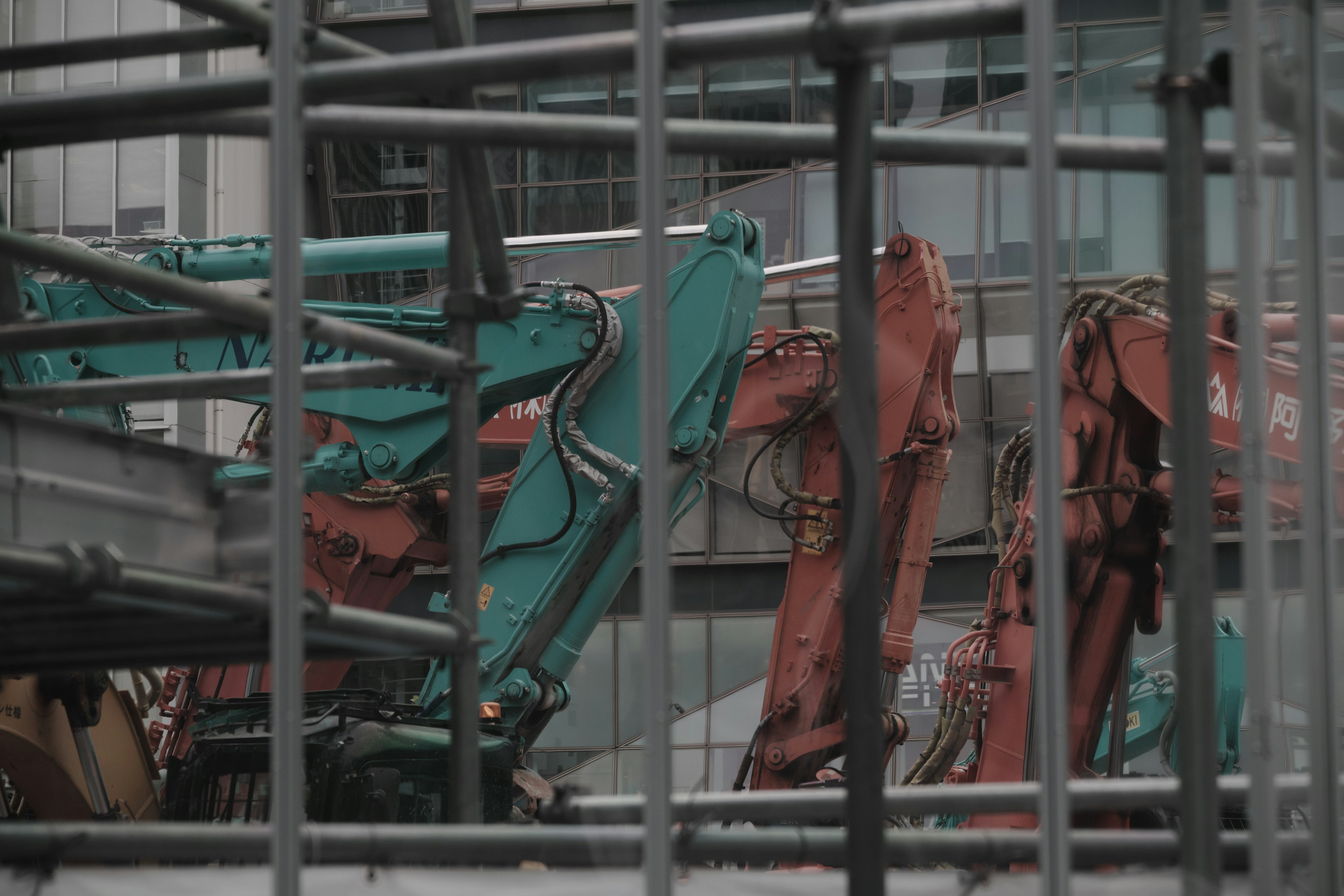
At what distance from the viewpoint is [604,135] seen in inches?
131

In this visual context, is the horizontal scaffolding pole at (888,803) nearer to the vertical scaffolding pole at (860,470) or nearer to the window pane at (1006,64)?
the vertical scaffolding pole at (860,470)

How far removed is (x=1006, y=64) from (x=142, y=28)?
4704mm

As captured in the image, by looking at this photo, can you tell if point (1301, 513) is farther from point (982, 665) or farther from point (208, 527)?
point (982, 665)

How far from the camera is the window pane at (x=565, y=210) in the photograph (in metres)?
9.42

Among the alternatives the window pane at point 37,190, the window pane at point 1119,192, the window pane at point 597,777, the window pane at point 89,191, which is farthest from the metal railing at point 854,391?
the window pane at point 89,191

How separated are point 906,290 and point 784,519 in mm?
1719

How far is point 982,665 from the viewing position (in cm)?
776

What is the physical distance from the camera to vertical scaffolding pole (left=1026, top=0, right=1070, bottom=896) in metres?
2.37

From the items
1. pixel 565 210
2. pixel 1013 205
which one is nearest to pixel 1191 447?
pixel 1013 205

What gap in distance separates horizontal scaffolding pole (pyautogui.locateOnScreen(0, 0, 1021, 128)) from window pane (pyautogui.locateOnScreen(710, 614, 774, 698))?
220 inches

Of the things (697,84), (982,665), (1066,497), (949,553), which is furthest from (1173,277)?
(949,553)

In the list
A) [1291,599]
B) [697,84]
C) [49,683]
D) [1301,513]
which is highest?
[697,84]

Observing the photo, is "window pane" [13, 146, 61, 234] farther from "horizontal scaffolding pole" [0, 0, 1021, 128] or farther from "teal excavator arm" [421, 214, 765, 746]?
"teal excavator arm" [421, 214, 765, 746]

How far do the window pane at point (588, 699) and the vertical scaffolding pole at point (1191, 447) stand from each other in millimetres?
3878
